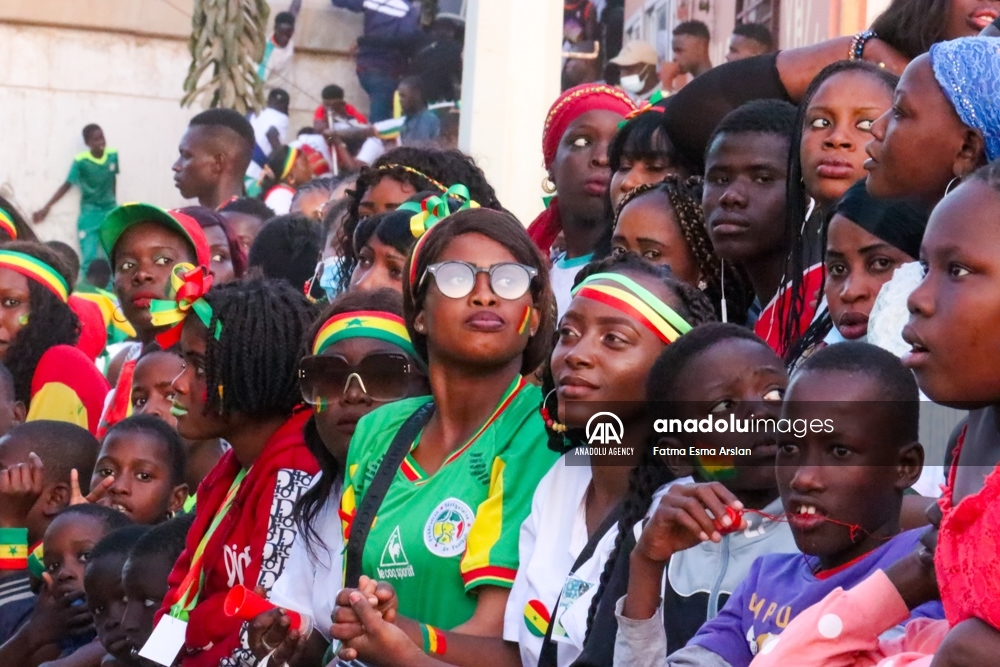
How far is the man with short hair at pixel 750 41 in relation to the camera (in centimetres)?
872

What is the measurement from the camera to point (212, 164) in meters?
8.94

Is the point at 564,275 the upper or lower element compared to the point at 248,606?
upper

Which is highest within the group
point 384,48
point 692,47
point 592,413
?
point 384,48

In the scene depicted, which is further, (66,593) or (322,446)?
(66,593)

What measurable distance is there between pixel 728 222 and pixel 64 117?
11.7 meters

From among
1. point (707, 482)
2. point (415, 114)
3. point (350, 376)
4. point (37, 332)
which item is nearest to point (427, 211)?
point (350, 376)

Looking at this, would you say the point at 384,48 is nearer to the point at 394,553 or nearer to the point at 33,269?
the point at 33,269

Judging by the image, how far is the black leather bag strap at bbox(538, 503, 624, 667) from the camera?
364 centimetres

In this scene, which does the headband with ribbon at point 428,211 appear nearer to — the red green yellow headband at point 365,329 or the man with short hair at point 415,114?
the red green yellow headband at point 365,329

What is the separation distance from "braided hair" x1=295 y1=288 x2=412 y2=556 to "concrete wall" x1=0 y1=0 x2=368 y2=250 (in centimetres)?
1010

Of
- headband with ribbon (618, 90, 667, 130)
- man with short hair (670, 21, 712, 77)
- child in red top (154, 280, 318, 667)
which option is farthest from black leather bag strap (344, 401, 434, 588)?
man with short hair (670, 21, 712, 77)

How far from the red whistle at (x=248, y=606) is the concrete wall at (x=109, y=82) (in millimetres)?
10812

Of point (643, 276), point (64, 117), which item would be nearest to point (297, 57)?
point (64, 117)

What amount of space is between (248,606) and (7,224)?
4.52 metres
